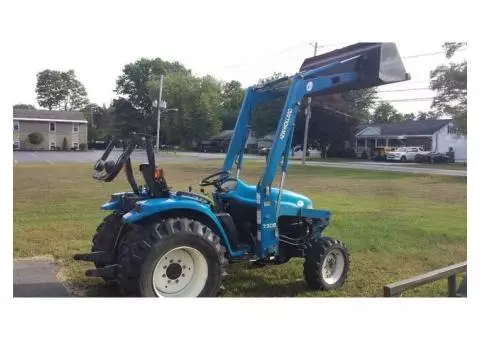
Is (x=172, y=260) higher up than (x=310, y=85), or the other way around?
(x=310, y=85)

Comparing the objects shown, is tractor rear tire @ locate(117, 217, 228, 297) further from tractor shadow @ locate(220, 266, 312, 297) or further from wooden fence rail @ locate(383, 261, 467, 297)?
wooden fence rail @ locate(383, 261, 467, 297)

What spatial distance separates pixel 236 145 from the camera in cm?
482

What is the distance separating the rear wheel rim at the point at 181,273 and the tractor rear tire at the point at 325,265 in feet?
3.69

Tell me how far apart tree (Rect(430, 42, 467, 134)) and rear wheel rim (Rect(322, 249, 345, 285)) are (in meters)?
2.19

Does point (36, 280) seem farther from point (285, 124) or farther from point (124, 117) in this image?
point (285, 124)

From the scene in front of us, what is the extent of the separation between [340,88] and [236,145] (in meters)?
1.22

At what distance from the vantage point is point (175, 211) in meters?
3.74

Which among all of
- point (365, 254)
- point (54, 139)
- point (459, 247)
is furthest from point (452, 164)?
point (54, 139)

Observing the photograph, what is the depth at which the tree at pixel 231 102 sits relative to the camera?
5.32 meters

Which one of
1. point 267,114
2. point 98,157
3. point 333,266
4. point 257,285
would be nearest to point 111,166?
point 98,157

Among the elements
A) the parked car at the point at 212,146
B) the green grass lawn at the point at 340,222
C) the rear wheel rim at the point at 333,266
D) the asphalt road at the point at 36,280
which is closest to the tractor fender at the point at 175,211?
the green grass lawn at the point at 340,222

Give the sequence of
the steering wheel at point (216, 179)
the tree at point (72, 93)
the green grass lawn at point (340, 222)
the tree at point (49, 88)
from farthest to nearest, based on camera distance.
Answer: the tree at point (72, 93) → the tree at point (49, 88) → the green grass lawn at point (340, 222) → the steering wheel at point (216, 179)

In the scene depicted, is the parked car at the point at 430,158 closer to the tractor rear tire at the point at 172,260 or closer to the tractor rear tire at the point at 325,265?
the tractor rear tire at the point at 325,265

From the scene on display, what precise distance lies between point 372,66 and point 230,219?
1959 mm
